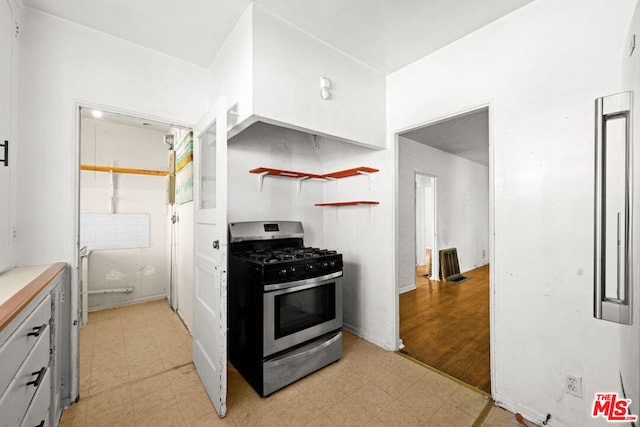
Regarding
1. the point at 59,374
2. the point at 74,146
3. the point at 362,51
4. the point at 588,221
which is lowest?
the point at 59,374

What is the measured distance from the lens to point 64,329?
6.05 ft

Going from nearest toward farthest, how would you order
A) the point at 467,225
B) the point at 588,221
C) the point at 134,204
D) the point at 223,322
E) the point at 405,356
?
1. the point at 588,221
2. the point at 223,322
3. the point at 405,356
4. the point at 134,204
5. the point at 467,225

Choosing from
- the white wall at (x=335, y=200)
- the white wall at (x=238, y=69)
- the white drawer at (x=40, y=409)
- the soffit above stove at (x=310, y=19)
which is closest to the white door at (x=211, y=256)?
the white wall at (x=238, y=69)

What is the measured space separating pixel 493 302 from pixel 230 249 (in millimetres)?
2122

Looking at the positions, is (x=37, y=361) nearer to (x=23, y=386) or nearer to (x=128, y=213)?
(x=23, y=386)

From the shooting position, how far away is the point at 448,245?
18.4ft

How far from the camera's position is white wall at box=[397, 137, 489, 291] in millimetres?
4633

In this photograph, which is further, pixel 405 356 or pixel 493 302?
pixel 405 356

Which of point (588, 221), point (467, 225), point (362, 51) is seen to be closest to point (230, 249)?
point (362, 51)

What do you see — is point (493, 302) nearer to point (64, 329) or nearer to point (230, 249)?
point (230, 249)

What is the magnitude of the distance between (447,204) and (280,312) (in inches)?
→ 188

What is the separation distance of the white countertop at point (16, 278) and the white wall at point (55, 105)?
0.17 m

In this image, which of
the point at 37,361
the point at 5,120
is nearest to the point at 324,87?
the point at 5,120

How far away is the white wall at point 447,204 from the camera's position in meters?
4.63
